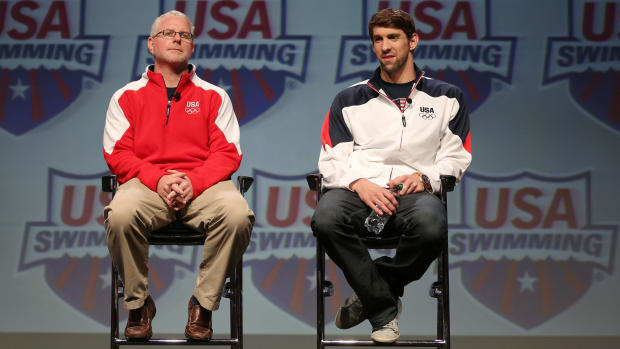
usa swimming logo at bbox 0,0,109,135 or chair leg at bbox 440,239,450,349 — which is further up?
usa swimming logo at bbox 0,0,109,135

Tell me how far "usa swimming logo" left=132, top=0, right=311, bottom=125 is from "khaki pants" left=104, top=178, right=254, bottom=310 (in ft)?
4.80

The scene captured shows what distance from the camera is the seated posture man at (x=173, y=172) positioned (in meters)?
2.93

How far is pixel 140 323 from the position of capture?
9.58 feet

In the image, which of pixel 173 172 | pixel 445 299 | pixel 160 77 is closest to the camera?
pixel 445 299

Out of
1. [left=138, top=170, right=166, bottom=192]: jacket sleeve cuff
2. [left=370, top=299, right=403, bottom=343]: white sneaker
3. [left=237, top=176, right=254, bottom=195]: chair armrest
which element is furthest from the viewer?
[left=237, top=176, right=254, bottom=195]: chair armrest

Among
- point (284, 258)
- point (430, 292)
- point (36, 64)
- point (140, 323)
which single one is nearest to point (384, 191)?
point (430, 292)

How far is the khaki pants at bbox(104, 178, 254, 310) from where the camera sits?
2.92 meters

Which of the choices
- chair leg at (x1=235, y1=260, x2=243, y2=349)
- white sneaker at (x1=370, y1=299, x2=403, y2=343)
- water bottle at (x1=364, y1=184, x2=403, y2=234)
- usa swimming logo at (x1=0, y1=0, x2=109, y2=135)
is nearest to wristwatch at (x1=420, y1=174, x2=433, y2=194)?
water bottle at (x1=364, y1=184, x2=403, y2=234)

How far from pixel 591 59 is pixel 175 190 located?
2622 mm

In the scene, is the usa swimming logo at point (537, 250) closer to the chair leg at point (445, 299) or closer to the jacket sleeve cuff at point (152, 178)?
the chair leg at point (445, 299)

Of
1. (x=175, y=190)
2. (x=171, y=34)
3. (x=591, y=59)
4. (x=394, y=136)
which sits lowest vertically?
(x=175, y=190)

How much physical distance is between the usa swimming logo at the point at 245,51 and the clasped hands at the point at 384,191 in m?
1.49

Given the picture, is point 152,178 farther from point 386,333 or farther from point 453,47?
point 453,47

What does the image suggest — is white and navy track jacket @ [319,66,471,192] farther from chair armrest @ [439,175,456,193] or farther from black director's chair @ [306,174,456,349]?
black director's chair @ [306,174,456,349]
